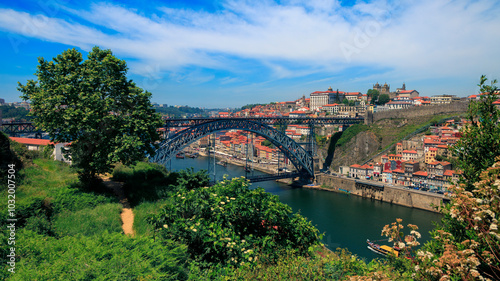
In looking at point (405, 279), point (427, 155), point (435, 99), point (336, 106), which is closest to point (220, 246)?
point (405, 279)

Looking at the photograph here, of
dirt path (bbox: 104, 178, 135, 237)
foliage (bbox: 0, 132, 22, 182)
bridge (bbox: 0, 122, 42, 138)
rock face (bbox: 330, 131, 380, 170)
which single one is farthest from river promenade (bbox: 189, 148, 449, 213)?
foliage (bbox: 0, 132, 22, 182)

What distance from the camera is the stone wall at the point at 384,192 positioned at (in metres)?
20.0

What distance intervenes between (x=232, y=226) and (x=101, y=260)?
1362 millimetres

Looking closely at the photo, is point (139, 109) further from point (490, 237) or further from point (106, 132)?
point (490, 237)

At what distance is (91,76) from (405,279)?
6540 mm

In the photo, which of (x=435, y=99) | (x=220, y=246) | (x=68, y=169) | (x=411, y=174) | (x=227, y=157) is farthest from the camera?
(x=435, y=99)

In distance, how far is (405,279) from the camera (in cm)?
219

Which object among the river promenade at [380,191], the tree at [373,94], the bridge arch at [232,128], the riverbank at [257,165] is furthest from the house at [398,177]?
the tree at [373,94]

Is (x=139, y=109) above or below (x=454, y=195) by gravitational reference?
above

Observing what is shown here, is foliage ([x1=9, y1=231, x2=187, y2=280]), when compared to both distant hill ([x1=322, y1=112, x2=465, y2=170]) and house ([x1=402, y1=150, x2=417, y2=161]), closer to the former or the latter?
house ([x1=402, y1=150, x2=417, y2=161])

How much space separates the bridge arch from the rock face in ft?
22.6

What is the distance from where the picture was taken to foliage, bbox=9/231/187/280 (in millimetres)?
2357

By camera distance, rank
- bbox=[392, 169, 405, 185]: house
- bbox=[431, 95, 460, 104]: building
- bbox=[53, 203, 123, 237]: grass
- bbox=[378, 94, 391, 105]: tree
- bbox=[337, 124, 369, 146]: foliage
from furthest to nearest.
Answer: bbox=[378, 94, 391, 105]: tree < bbox=[431, 95, 460, 104]: building < bbox=[337, 124, 369, 146]: foliage < bbox=[392, 169, 405, 185]: house < bbox=[53, 203, 123, 237]: grass

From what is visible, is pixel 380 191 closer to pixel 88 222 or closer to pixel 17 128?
pixel 88 222
